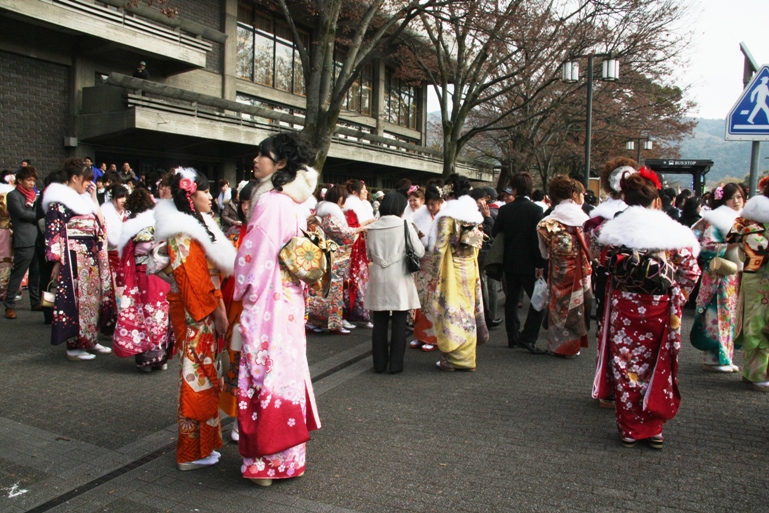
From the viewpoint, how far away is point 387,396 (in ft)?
17.4

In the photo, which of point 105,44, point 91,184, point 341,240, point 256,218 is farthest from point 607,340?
point 105,44

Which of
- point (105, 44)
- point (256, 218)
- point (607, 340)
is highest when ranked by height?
point (105, 44)

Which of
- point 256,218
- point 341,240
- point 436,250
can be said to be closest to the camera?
point 256,218

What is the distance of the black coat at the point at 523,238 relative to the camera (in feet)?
23.4

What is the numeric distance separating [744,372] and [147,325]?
550cm

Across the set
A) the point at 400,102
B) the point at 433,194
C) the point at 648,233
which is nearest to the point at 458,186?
the point at 433,194

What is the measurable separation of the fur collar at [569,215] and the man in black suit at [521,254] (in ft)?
1.93

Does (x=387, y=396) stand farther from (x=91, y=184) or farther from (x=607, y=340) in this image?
(x=91, y=184)

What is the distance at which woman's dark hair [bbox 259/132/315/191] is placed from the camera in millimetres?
3656

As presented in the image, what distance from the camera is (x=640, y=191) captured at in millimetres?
4355

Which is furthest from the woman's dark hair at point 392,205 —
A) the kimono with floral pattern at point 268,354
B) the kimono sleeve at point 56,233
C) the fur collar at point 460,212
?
the kimono sleeve at point 56,233

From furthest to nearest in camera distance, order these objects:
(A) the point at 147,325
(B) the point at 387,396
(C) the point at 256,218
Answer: (A) the point at 147,325
(B) the point at 387,396
(C) the point at 256,218

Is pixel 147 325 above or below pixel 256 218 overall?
below

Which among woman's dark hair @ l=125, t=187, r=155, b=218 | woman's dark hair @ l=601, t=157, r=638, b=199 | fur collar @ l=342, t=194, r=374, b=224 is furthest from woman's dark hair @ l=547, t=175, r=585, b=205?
woman's dark hair @ l=125, t=187, r=155, b=218
